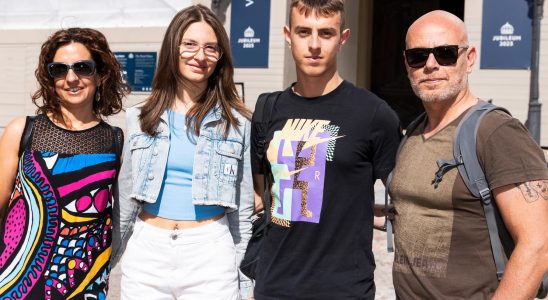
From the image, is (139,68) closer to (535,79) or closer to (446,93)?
(535,79)

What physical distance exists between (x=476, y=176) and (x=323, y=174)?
669mm

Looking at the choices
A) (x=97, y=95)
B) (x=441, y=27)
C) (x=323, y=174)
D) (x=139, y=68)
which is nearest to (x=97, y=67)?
(x=97, y=95)

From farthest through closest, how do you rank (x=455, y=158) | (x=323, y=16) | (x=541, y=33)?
(x=541, y=33) → (x=323, y=16) → (x=455, y=158)

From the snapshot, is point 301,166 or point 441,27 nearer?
point 441,27

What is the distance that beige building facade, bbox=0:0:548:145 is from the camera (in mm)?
10672

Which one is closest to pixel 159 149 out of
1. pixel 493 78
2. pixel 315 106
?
pixel 315 106

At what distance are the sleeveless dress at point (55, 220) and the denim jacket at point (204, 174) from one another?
118mm

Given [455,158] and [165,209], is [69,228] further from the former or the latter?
[455,158]

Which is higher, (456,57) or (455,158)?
(456,57)

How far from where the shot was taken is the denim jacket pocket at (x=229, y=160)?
9.68 feet

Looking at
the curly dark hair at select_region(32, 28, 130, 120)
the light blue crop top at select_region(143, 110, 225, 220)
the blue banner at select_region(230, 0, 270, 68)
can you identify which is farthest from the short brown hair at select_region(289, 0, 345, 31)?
the blue banner at select_region(230, 0, 270, 68)

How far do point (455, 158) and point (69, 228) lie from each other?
1.74 metres

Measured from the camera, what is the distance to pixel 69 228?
2836 mm

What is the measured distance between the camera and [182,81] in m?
3.04
